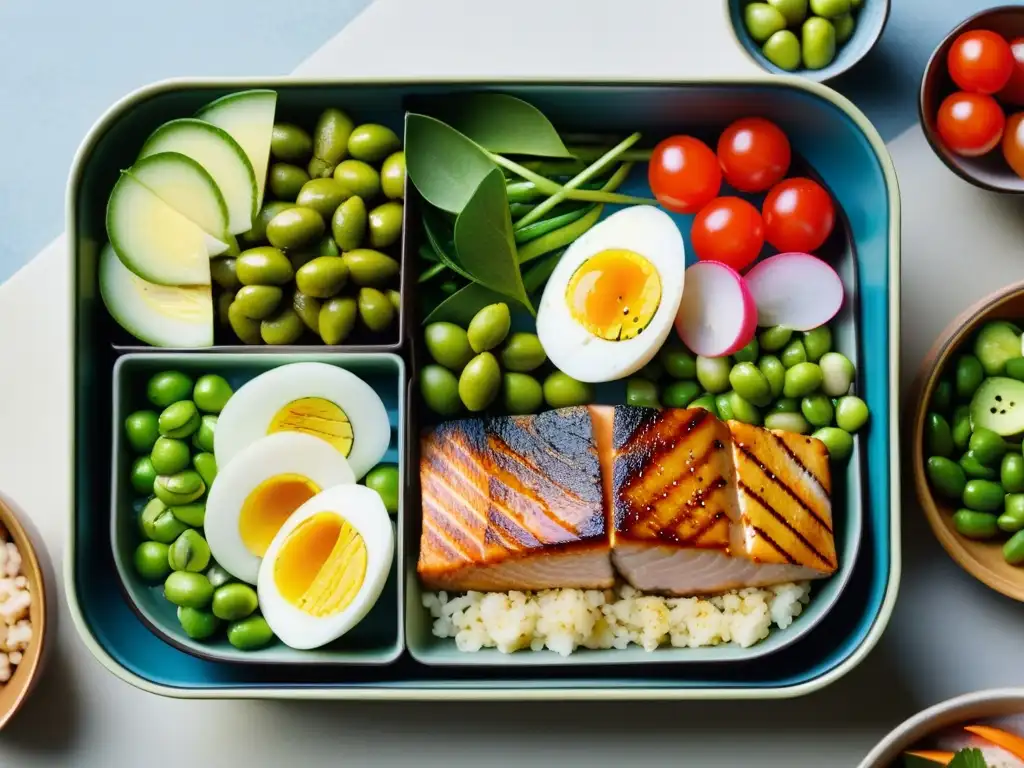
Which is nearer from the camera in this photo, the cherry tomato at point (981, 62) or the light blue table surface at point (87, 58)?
the cherry tomato at point (981, 62)

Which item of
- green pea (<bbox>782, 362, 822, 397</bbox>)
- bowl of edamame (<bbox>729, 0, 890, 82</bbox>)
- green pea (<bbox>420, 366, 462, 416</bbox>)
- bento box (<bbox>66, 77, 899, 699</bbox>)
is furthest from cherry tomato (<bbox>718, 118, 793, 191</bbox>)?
green pea (<bbox>420, 366, 462, 416</bbox>)

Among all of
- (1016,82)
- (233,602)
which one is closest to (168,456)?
(233,602)

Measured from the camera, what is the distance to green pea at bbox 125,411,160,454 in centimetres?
208

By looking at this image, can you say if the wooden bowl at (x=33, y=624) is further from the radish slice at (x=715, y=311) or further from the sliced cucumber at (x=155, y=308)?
the radish slice at (x=715, y=311)

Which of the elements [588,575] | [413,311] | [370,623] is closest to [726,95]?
[413,311]

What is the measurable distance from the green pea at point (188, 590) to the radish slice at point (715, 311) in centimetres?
110

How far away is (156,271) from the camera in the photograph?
2072 mm

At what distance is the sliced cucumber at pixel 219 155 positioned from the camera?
6.77ft

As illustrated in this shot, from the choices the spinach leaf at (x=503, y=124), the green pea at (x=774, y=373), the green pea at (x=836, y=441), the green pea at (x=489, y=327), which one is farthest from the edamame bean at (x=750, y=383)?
the spinach leaf at (x=503, y=124)

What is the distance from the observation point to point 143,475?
210 cm

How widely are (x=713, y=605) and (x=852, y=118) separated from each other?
3.37 feet

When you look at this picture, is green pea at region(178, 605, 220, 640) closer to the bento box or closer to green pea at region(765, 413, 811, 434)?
the bento box

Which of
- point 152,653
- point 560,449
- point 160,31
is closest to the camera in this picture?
point 560,449

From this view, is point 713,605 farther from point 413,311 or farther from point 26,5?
point 26,5
